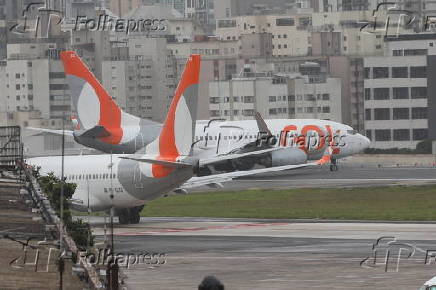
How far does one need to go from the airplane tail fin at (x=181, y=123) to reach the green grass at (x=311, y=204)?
8949 millimetres

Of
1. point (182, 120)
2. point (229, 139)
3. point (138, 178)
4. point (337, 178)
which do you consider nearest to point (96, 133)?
point (229, 139)

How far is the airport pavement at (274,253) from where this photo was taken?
175 ft

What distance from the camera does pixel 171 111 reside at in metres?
86.1

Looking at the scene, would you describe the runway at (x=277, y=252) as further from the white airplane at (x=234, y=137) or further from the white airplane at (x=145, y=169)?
the white airplane at (x=234, y=137)

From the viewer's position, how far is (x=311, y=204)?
337ft

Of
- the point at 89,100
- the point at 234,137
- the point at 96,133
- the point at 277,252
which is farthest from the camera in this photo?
the point at 234,137

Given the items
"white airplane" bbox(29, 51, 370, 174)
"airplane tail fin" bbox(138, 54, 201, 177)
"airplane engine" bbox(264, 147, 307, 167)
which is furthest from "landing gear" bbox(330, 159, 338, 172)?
"airplane tail fin" bbox(138, 54, 201, 177)

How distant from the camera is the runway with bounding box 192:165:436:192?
128 meters

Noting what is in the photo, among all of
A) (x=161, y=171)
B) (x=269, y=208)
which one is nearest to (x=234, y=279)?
(x=161, y=171)

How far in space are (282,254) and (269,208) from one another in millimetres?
35071

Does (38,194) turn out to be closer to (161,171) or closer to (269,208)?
(161,171)


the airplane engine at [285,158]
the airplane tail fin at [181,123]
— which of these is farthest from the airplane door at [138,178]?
the airplane engine at [285,158]

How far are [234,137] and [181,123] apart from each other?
2563 inches

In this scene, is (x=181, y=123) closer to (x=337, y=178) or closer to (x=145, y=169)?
(x=145, y=169)
